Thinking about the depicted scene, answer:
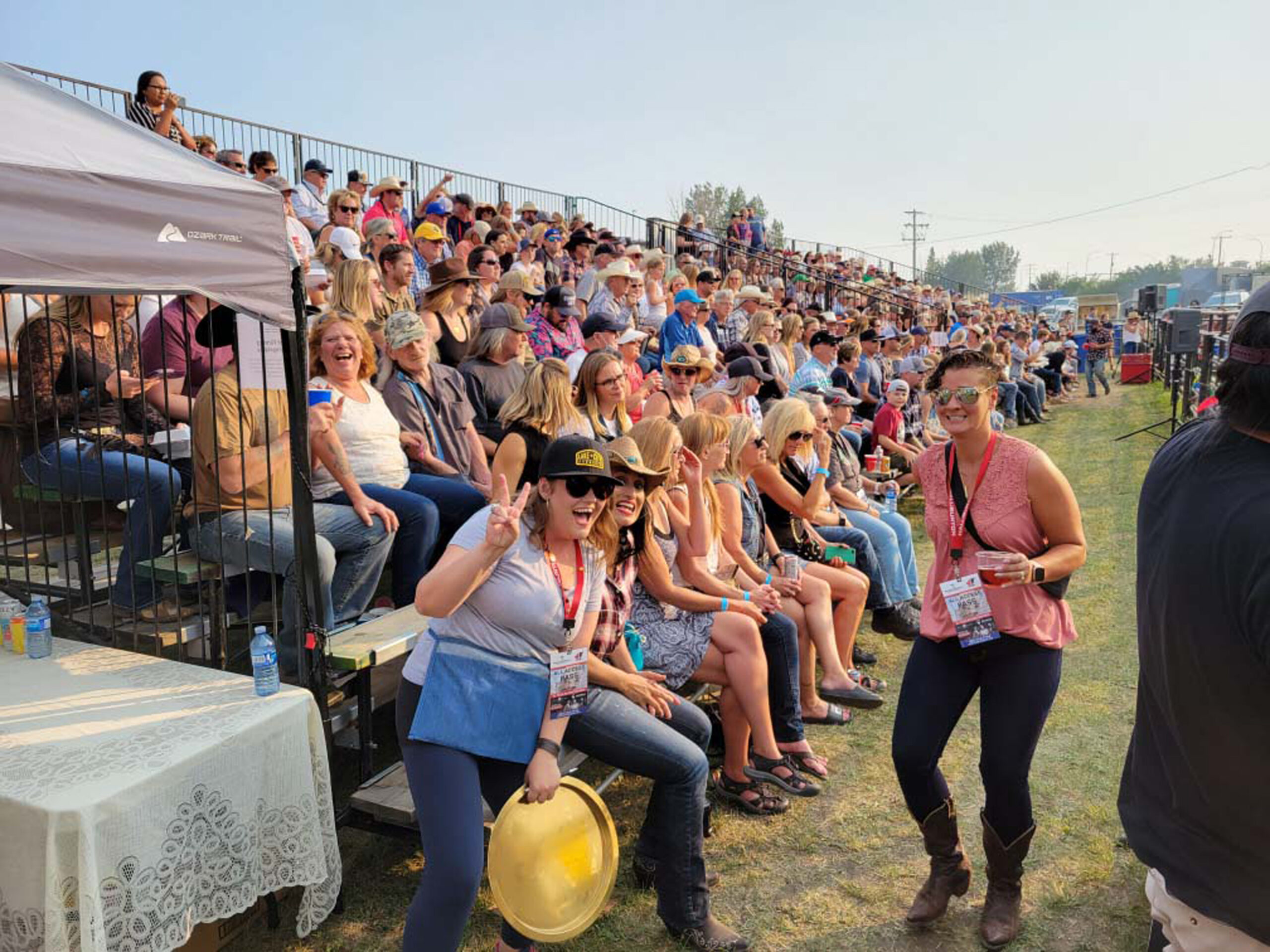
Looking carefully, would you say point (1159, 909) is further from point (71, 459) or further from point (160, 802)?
point (71, 459)

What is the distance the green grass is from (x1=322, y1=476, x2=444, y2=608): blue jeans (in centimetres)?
78

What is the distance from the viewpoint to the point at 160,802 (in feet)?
8.34

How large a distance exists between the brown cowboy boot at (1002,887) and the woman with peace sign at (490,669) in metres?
1.57

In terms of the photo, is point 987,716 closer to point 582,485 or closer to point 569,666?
point 569,666

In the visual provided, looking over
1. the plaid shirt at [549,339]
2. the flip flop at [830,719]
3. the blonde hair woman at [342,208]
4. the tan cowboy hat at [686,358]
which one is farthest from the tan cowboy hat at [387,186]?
the flip flop at [830,719]

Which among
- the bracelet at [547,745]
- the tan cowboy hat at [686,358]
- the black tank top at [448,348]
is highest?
the black tank top at [448,348]

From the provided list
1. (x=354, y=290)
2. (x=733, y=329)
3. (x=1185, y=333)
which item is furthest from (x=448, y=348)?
(x=1185, y=333)

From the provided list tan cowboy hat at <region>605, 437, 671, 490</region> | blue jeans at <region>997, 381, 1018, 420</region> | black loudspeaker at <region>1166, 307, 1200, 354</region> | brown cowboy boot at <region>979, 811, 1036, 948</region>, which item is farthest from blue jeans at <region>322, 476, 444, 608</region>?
blue jeans at <region>997, 381, 1018, 420</region>

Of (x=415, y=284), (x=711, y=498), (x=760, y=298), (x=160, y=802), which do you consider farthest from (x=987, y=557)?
(x=760, y=298)

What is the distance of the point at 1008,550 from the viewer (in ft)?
10.4

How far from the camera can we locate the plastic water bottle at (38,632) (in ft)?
11.3

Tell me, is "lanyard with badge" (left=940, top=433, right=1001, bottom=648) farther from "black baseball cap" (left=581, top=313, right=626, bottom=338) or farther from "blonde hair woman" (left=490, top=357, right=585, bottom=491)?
"black baseball cap" (left=581, top=313, right=626, bottom=338)

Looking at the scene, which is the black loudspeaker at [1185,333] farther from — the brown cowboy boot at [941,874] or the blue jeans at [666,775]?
the blue jeans at [666,775]

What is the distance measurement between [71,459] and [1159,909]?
14.7ft
